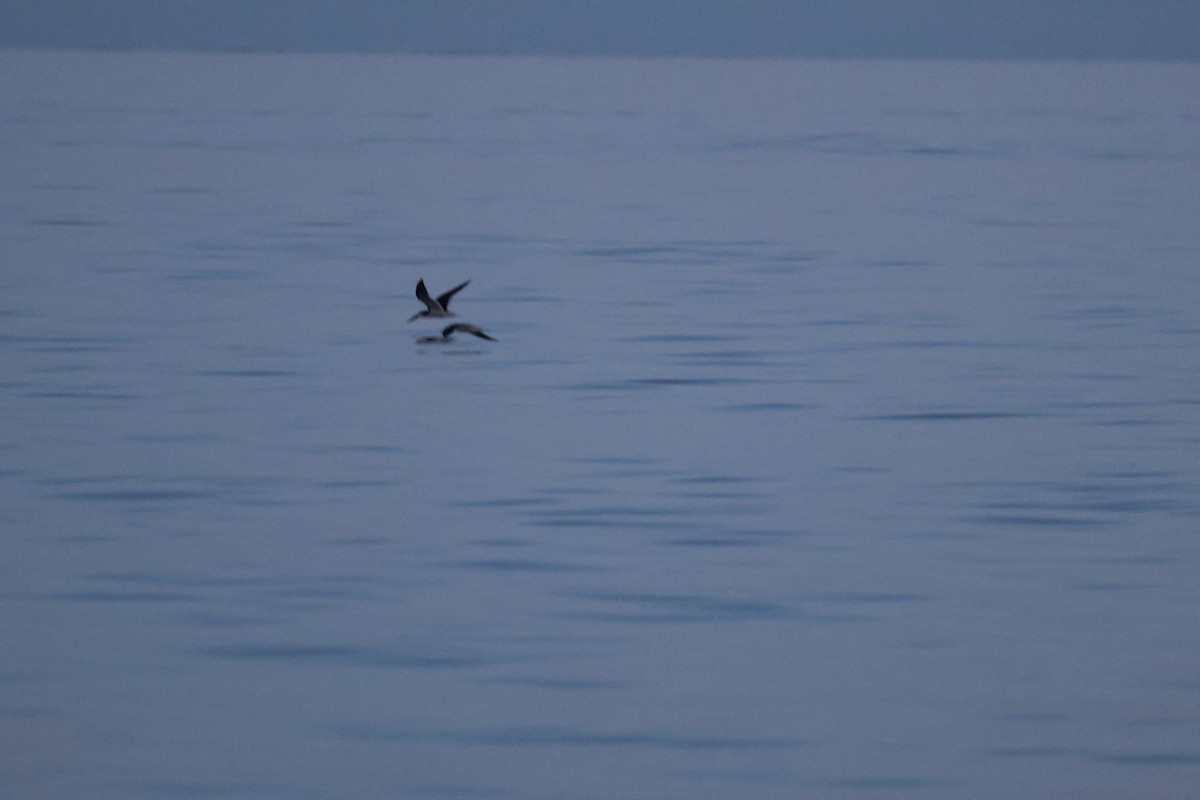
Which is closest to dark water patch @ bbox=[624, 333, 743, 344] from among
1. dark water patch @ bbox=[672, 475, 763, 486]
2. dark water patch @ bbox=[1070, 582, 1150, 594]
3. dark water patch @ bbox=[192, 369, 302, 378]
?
dark water patch @ bbox=[192, 369, 302, 378]

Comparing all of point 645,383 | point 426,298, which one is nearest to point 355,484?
point 645,383

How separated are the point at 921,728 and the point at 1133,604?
1586mm

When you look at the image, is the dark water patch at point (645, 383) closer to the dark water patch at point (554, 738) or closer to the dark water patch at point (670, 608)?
the dark water patch at point (670, 608)

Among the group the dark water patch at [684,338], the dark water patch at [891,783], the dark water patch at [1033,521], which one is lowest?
the dark water patch at [891,783]

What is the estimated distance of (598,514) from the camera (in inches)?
358

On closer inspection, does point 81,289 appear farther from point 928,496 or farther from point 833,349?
point 928,496

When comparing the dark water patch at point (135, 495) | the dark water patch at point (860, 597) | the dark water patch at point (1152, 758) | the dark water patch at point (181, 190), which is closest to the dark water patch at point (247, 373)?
the dark water patch at point (135, 495)

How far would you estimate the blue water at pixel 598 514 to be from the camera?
6391 millimetres

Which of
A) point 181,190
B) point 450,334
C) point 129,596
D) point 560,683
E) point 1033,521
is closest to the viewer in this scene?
point 560,683

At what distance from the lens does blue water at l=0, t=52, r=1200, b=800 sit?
639cm

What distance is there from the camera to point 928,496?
9.48m

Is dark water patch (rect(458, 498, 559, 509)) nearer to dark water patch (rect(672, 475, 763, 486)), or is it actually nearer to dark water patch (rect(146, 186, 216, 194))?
dark water patch (rect(672, 475, 763, 486))

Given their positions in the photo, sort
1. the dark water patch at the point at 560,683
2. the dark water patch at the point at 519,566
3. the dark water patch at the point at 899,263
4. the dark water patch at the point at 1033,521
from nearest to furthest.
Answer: the dark water patch at the point at 560,683, the dark water patch at the point at 519,566, the dark water patch at the point at 1033,521, the dark water patch at the point at 899,263

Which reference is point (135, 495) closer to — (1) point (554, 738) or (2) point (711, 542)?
(2) point (711, 542)
